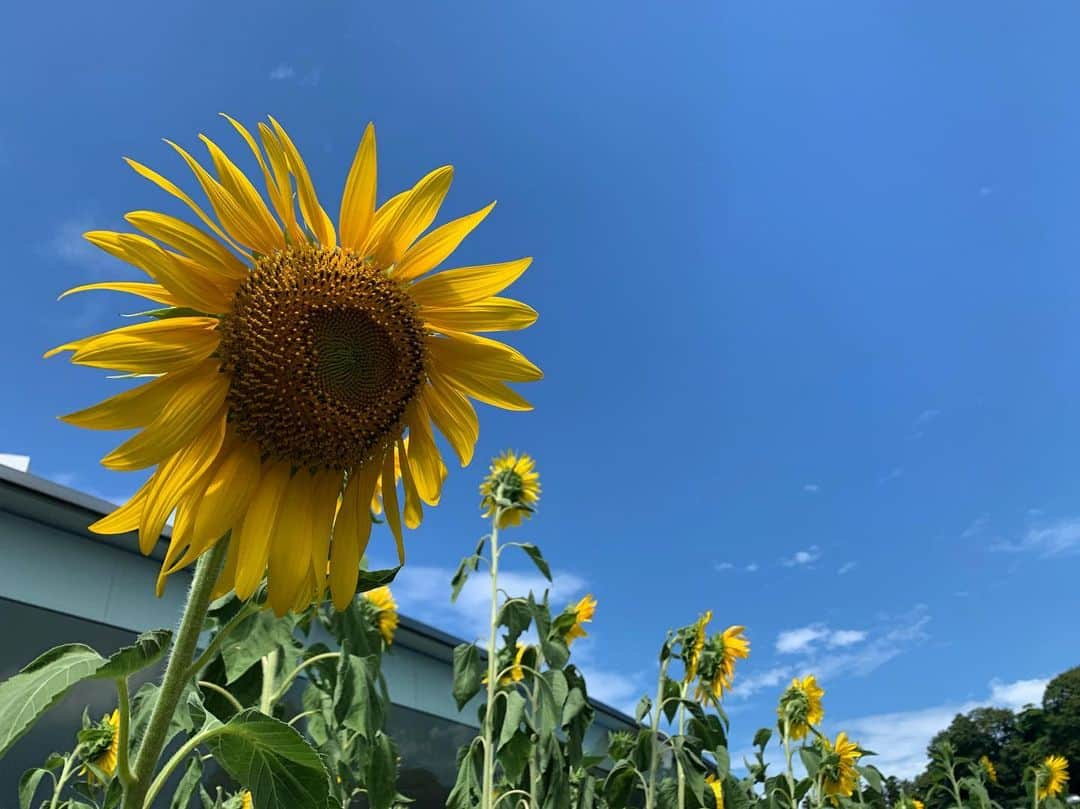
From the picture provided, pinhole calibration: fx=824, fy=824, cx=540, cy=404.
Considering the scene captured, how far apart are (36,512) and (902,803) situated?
8.53 meters

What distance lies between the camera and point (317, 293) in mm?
1527

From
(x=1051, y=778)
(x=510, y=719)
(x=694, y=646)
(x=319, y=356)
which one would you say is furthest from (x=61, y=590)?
(x=1051, y=778)

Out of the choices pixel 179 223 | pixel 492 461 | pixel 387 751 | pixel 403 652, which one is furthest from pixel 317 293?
pixel 403 652

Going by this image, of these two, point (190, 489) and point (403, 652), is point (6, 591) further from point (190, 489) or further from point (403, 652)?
A: point (190, 489)

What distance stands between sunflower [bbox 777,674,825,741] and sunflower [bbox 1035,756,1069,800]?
15.7ft

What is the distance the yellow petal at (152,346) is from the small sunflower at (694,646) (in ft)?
16.3

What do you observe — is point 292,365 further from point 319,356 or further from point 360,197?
point 360,197

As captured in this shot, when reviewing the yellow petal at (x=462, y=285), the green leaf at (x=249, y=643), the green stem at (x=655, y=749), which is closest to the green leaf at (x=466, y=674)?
the green stem at (x=655, y=749)

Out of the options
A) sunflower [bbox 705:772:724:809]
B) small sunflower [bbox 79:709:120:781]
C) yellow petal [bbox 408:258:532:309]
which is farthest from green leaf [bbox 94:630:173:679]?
sunflower [bbox 705:772:724:809]

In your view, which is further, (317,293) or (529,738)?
(529,738)

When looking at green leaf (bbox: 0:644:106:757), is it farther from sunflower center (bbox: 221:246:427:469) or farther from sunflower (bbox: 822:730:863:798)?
sunflower (bbox: 822:730:863:798)

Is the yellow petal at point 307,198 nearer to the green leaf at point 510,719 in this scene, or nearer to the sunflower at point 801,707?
the green leaf at point 510,719

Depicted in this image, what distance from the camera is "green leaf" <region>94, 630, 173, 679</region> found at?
110cm

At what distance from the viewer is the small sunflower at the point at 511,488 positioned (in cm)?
559
